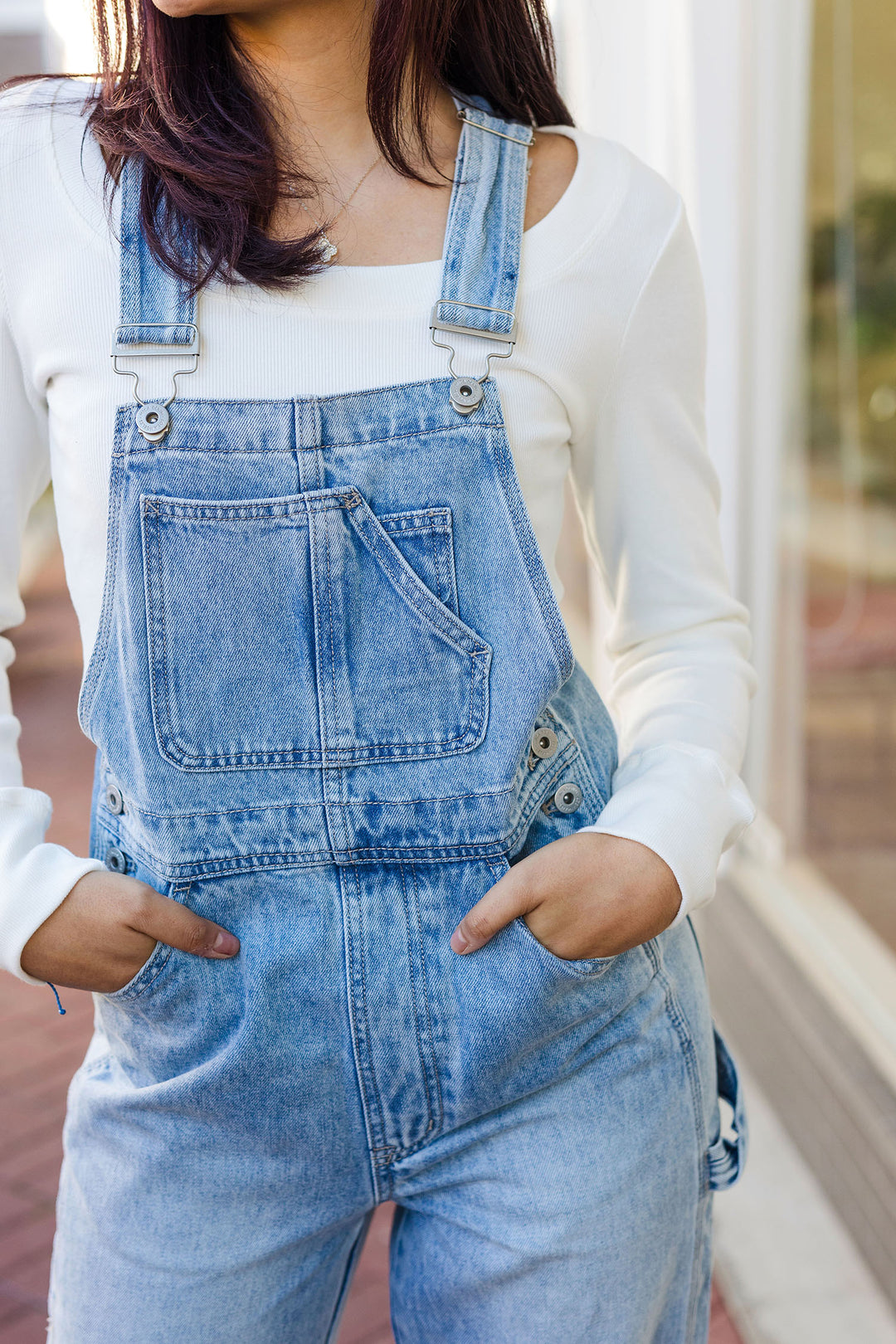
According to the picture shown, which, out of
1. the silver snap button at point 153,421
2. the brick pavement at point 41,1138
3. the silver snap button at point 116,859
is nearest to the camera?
the silver snap button at point 153,421

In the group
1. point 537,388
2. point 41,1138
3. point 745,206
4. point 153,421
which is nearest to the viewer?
point 153,421

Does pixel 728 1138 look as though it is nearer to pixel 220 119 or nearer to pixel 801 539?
pixel 220 119

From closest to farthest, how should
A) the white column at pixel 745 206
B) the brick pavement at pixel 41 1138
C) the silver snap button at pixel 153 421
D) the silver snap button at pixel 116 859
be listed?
the silver snap button at pixel 153 421, the silver snap button at pixel 116 859, the brick pavement at pixel 41 1138, the white column at pixel 745 206

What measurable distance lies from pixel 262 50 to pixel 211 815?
66 centimetres

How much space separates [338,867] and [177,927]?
132mm

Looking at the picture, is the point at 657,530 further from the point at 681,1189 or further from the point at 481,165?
the point at 681,1189

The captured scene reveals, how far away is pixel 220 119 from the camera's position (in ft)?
3.42

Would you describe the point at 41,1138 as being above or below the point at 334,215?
below

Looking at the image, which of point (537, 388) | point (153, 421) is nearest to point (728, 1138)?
point (537, 388)

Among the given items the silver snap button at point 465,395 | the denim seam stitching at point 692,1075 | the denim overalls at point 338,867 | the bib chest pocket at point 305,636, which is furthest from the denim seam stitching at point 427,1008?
the silver snap button at point 465,395

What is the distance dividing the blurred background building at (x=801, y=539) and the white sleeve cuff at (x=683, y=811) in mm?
1367

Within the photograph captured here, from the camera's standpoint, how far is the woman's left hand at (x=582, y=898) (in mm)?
965

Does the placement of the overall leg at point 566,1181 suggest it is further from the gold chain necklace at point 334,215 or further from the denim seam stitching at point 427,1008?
the gold chain necklace at point 334,215

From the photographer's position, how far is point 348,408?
0.95 metres
